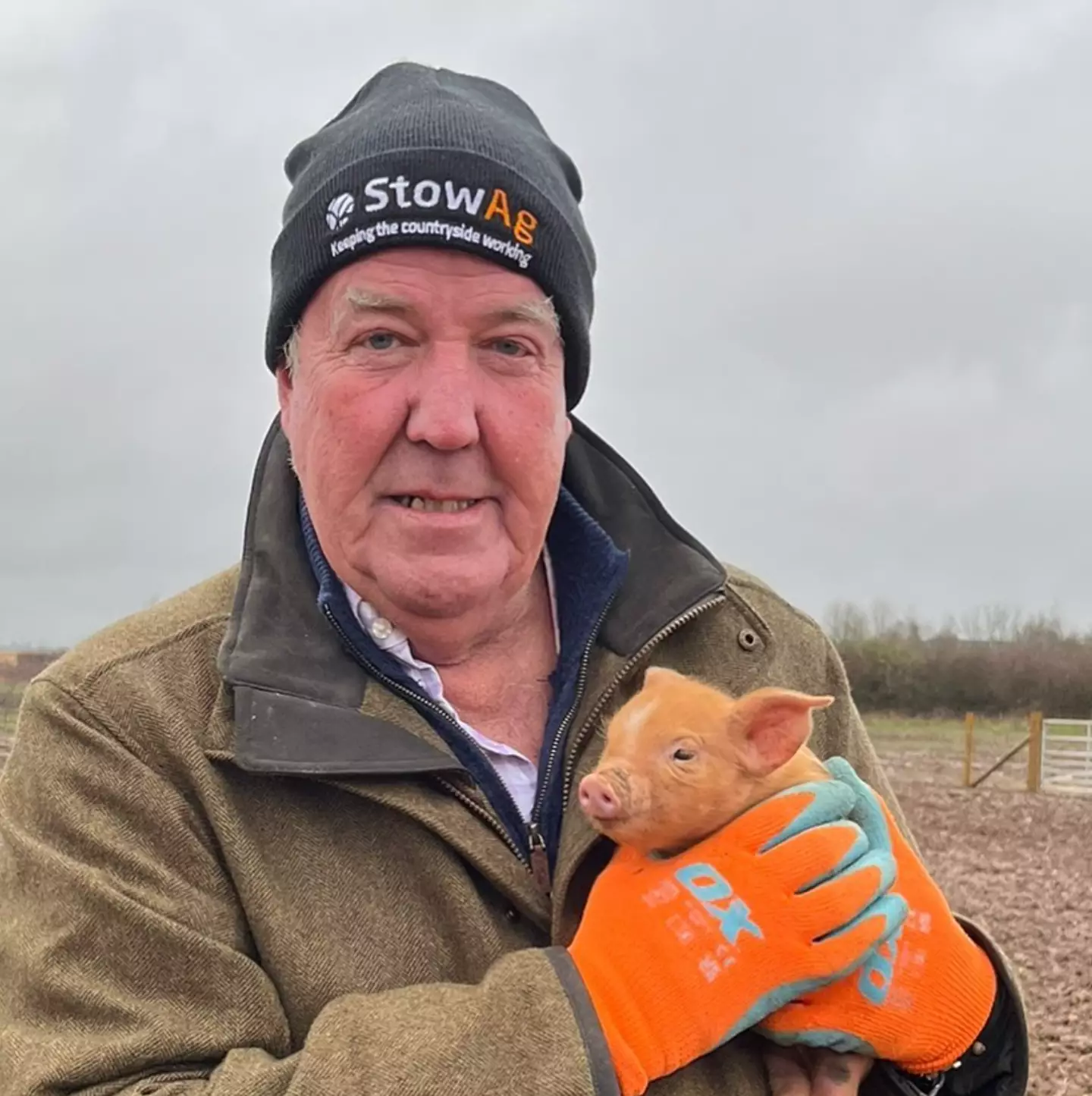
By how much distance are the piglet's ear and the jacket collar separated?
0.40 meters

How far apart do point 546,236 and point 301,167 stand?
0.63 metres

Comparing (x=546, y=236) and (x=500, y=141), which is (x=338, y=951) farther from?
(x=500, y=141)

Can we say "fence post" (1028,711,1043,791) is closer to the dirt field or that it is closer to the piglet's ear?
the dirt field

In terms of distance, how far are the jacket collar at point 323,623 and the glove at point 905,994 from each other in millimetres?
591

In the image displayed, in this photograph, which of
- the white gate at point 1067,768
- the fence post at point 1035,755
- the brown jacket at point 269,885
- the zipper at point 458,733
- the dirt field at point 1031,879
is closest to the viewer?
the brown jacket at point 269,885

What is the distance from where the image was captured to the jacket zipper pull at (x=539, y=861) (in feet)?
8.34

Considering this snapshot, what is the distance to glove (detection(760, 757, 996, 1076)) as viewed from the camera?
2414 mm

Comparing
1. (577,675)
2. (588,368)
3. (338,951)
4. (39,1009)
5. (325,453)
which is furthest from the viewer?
Answer: (588,368)

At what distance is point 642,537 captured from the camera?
3102 millimetres

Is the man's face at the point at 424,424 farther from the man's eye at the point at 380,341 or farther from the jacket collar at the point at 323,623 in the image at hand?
the jacket collar at the point at 323,623

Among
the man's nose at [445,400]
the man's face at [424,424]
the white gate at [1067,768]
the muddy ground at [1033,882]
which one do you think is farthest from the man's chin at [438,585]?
the white gate at [1067,768]

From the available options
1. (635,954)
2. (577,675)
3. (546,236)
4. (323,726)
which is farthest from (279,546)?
(635,954)

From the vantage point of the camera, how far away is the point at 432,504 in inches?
105

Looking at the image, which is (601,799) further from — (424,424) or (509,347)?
(509,347)
